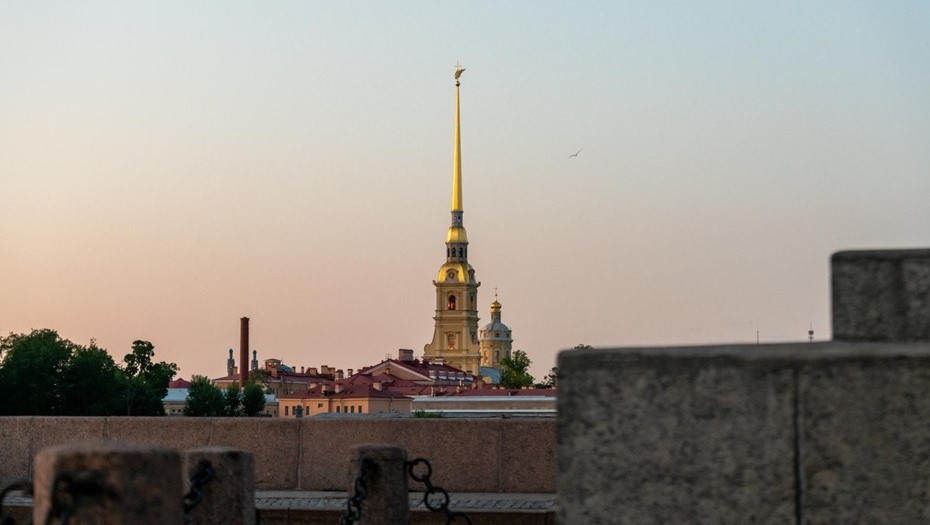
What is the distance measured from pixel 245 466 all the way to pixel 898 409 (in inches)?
124

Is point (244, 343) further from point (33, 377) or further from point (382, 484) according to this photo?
point (382, 484)

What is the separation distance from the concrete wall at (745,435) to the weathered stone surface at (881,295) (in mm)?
408

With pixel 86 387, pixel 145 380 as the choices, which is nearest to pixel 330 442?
pixel 86 387

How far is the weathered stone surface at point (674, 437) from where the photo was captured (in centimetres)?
380

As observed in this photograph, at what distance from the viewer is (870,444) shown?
376cm

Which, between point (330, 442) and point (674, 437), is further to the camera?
point (330, 442)

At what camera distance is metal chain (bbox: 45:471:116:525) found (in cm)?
356

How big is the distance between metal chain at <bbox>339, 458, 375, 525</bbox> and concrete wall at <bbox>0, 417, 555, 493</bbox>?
523 cm

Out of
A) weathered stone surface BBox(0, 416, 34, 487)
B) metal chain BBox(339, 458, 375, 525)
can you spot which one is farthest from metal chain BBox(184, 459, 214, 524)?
weathered stone surface BBox(0, 416, 34, 487)

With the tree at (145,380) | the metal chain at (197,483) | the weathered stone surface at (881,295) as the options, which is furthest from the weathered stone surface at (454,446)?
the tree at (145,380)

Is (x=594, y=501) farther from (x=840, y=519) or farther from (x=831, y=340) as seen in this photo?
(x=831, y=340)

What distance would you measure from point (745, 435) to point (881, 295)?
0.78 m

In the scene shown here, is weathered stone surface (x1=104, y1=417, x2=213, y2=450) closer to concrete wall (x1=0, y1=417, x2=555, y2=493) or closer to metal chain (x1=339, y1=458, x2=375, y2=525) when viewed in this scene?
concrete wall (x1=0, y1=417, x2=555, y2=493)

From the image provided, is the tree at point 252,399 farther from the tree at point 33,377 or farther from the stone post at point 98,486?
the stone post at point 98,486
